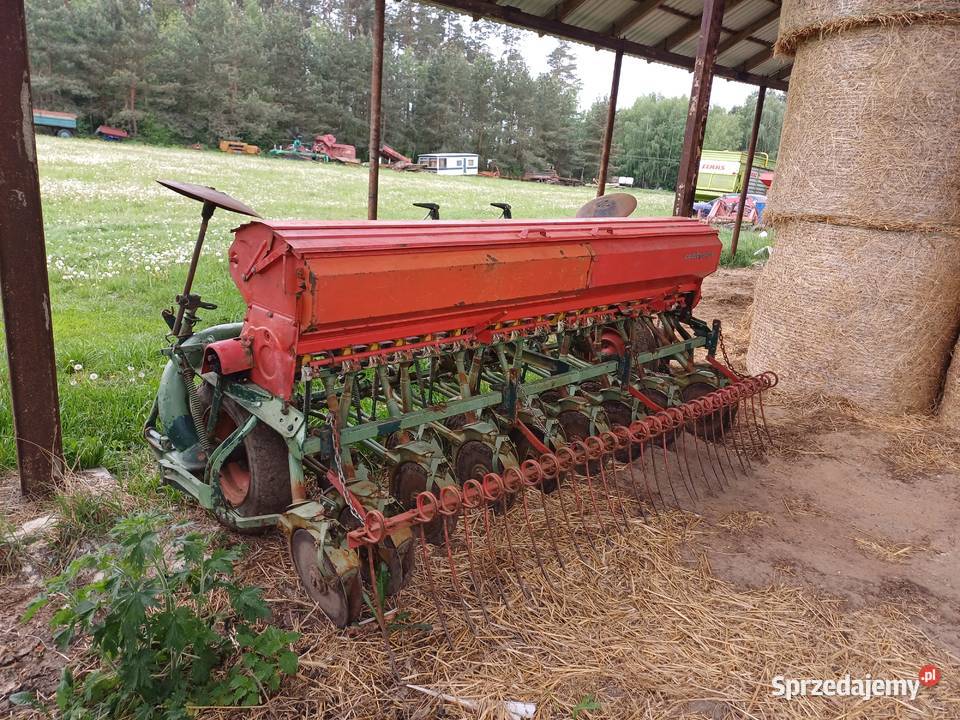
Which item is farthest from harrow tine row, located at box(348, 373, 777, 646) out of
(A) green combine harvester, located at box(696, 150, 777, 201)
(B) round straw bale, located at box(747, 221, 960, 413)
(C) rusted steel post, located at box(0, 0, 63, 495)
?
(A) green combine harvester, located at box(696, 150, 777, 201)

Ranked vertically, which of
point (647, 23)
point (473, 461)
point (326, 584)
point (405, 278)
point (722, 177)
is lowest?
point (326, 584)

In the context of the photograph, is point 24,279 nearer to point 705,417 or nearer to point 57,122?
point 705,417

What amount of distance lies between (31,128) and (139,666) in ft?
7.81

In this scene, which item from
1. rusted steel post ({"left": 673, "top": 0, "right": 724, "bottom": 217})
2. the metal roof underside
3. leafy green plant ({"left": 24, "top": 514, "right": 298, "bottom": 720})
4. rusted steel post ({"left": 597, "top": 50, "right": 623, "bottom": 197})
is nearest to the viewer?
leafy green plant ({"left": 24, "top": 514, "right": 298, "bottom": 720})

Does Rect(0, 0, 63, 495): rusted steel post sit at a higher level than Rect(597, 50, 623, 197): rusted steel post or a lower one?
lower

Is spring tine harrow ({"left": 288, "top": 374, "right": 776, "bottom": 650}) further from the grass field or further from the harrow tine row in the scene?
the grass field

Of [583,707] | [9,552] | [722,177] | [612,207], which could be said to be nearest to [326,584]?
[583,707]

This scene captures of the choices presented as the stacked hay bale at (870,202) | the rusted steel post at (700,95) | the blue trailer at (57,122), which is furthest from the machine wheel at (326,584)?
the blue trailer at (57,122)

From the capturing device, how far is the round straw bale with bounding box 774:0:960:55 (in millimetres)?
4672

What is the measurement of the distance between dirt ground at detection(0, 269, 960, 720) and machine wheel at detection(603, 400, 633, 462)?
0.64 metres

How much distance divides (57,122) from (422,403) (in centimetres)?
3331

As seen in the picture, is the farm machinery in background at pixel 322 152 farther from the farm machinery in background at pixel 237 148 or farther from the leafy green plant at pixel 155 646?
the leafy green plant at pixel 155 646

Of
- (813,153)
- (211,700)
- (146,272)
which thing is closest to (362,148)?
(146,272)

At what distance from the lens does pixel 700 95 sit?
4949 millimetres
